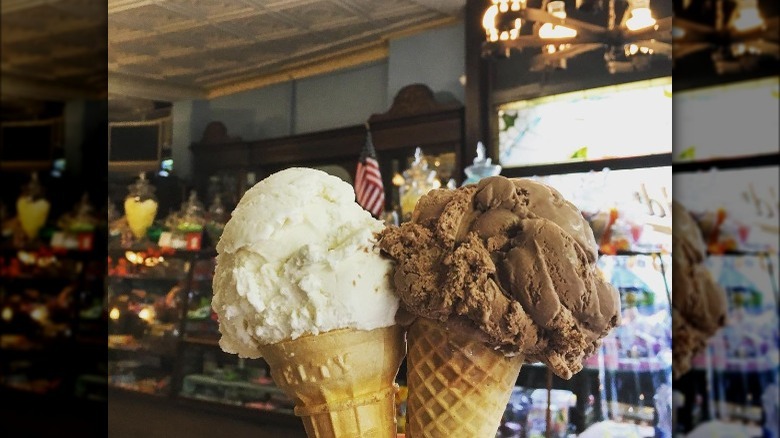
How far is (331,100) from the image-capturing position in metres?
2.01

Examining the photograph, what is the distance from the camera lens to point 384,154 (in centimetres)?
190

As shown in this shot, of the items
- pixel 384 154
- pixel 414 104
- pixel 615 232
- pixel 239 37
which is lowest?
pixel 615 232

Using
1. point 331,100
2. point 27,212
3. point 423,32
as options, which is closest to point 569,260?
point 423,32

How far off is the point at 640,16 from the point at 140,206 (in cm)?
160

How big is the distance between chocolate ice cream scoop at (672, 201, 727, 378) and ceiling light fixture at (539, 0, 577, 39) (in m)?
0.46

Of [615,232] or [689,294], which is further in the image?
[615,232]

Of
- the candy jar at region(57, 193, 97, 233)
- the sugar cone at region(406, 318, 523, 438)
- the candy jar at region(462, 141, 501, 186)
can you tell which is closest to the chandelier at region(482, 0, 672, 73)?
the candy jar at region(462, 141, 501, 186)

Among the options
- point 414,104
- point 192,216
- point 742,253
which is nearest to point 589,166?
point 742,253

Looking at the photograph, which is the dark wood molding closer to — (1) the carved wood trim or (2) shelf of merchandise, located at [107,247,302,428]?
(1) the carved wood trim

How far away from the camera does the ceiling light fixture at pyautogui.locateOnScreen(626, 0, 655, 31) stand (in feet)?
5.09

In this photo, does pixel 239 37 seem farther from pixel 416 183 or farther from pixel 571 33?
pixel 571 33

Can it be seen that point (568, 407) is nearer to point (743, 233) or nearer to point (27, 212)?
point (743, 233)

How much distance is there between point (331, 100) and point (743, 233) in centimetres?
111

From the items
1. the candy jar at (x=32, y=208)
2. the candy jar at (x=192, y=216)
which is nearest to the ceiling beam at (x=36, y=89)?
the candy jar at (x=32, y=208)
